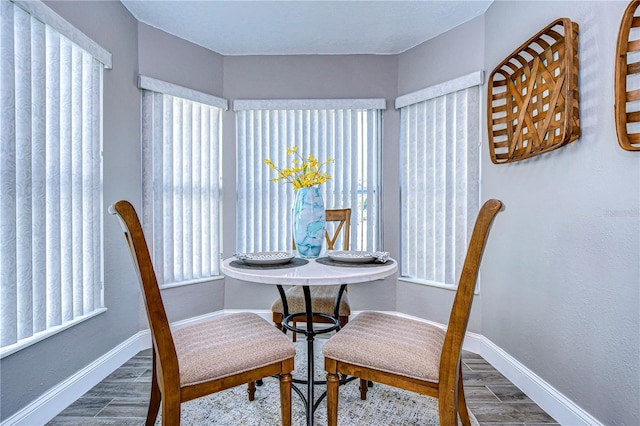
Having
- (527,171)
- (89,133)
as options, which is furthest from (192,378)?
(527,171)

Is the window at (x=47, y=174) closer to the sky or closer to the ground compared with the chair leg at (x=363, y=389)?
closer to the sky

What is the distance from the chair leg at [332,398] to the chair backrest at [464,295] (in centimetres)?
44

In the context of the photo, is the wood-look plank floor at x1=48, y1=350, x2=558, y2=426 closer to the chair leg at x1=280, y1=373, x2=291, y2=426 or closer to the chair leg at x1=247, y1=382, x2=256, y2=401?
the chair leg at x1=247, y1=382, x2=256, y2=401

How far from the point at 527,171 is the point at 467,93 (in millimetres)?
921

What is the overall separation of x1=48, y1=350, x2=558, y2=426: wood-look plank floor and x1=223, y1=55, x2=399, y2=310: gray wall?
3.61 feet

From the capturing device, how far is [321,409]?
1.79m

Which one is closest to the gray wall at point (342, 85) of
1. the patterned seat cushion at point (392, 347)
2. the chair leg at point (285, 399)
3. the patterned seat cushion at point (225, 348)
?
the patterned seat cushion at point (392, 347)

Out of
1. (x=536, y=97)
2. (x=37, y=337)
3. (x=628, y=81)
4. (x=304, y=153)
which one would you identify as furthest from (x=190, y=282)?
(x=628, y=81)

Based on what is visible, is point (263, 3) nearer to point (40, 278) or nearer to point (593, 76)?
point (593, 76)

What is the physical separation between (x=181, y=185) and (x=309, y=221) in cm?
164

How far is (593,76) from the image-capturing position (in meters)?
1.51

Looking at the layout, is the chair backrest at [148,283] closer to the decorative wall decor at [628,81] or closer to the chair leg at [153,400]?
the chair leg at [153,400]

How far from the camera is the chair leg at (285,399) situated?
1351 mm

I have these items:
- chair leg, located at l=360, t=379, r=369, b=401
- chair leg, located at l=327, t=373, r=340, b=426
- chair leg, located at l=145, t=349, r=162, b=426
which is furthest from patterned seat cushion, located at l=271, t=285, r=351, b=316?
chair leg, located at l=145, t=349, r=162, b=426
